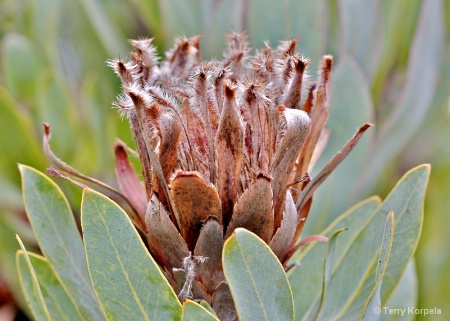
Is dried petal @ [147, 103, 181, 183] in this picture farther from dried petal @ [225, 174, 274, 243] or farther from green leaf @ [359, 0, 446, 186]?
green leaf @ [359, 0, 446, 186]

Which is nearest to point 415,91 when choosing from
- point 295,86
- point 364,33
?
point 364,33

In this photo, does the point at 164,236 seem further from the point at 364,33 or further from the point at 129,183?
the point at 364,33

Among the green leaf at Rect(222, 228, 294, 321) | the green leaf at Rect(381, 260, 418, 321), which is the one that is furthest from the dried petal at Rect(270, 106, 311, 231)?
the green leaf at Rect(381, 260, 418, 321)

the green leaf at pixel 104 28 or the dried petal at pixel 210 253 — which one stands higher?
the green leaf at pixel 104 28

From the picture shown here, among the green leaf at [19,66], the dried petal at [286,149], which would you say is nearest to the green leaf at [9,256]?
the green leaf at [19,66]

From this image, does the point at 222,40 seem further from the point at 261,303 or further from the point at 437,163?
the point at 261,303

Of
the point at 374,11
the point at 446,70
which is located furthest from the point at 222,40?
the point at 446,70

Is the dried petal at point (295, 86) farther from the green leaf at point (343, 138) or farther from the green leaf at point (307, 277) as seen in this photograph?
the green leaf at point (343, 138)
